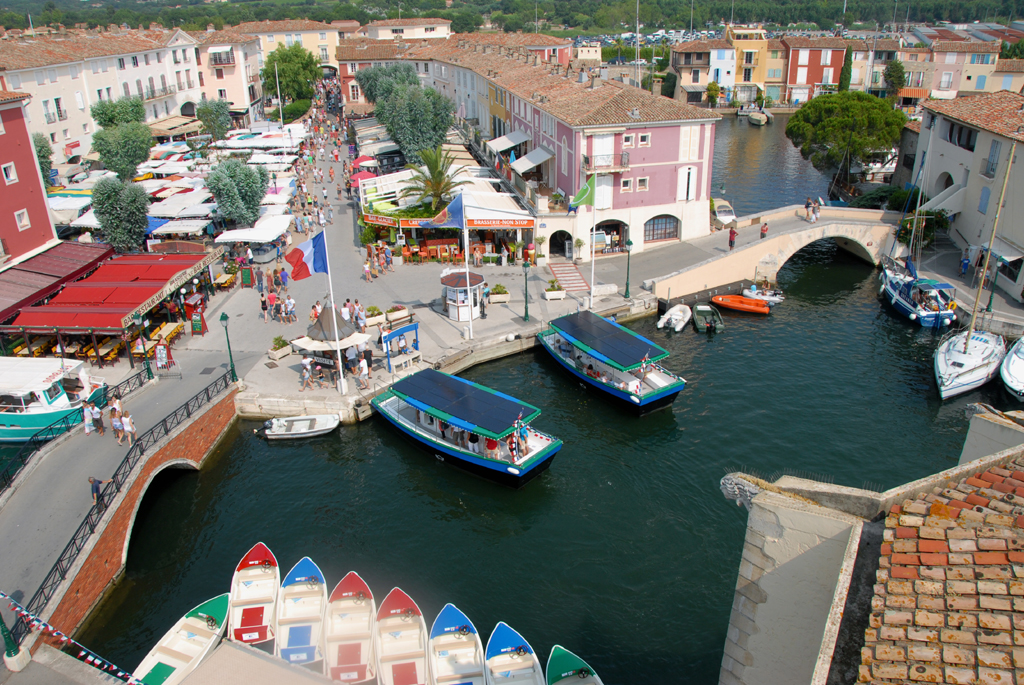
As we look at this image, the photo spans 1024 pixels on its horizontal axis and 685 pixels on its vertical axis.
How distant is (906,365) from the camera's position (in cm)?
3428

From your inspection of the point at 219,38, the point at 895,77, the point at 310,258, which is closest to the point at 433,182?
the point at 310,258

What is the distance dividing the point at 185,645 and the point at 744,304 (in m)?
30.9

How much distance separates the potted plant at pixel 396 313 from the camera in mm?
35594

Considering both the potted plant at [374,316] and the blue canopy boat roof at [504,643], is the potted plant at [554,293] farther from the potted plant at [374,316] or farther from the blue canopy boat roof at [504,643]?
the blue canopy boat roof at [504,643]

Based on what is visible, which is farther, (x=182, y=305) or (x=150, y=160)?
(x=150, y=160)

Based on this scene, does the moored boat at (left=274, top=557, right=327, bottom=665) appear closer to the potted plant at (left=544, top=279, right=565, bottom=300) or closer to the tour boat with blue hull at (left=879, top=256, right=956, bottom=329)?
the potted plant at (left=544, top=279, right=565, bottom=300)

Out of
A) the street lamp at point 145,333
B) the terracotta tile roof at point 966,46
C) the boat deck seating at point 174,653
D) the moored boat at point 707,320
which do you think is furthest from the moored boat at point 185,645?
the terracotta tile roof at point 966,46

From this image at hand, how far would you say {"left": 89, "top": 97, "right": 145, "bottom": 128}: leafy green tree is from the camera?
63347mm

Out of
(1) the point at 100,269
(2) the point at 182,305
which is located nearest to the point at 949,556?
(2) the point at 182,305

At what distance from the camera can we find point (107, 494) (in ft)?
75.0

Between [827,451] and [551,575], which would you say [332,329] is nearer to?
[551,575]

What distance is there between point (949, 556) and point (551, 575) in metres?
13.9

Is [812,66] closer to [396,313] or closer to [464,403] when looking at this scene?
[396,313]

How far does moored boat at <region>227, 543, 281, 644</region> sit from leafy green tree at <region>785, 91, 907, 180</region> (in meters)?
49.3
